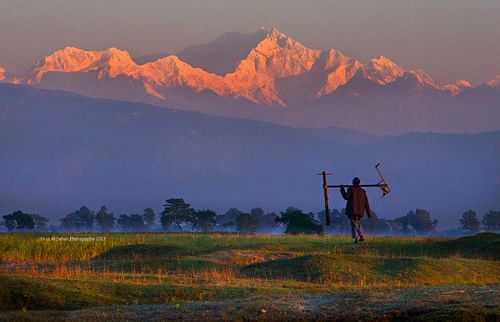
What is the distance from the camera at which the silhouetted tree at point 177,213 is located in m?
174

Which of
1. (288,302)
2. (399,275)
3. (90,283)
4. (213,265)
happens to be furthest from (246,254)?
(288,302)

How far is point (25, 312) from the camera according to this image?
27.2 metres

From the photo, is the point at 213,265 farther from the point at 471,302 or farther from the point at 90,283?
the point at 471,302

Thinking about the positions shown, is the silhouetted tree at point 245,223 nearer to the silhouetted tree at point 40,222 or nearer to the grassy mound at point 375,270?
the silhouetted tree at point 40,222

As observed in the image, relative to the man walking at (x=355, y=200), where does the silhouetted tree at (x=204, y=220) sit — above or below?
above

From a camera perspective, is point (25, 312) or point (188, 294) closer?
point (25, 312)

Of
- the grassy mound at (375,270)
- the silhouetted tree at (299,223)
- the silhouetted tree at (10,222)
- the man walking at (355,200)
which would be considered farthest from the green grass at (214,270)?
the silhouetted tree at (10,222)

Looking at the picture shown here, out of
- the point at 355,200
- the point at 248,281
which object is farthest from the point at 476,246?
the point at 248,281

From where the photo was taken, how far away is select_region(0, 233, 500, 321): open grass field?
83.6 feet

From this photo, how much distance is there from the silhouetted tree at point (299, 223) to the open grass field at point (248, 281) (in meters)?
51.0

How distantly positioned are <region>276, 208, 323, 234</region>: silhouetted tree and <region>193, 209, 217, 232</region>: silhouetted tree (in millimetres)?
46865

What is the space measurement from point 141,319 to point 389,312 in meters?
6.83

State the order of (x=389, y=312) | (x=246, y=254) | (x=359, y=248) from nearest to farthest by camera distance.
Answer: (x=389, y=312), (x=246, y=254), (x=359, y=248)

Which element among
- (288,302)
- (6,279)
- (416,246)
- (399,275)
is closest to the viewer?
(288,302)
